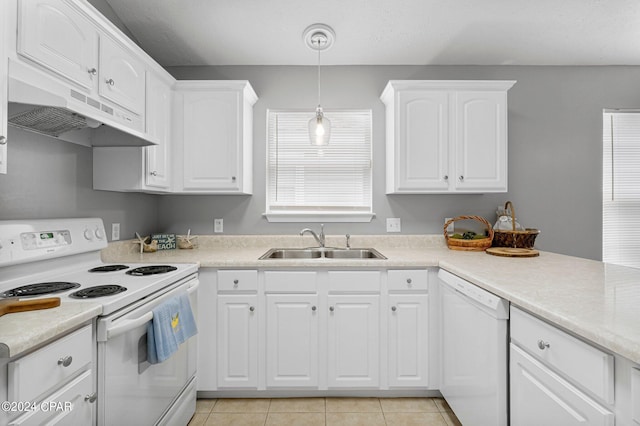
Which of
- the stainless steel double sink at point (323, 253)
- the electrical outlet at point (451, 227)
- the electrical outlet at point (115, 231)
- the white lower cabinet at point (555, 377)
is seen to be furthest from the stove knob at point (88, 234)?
the electrical outlet at point (451, 227)

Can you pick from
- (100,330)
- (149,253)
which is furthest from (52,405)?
(149,253)

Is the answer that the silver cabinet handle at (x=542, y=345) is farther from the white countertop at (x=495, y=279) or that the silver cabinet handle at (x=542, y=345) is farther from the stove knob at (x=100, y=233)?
the stove knob at (x=100, y=233)

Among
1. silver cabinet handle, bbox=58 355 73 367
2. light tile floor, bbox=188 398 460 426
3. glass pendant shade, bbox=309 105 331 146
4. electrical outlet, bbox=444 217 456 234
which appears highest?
glass pendant shade, bbox=309 105 331 146

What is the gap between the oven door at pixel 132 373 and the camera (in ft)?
3.59

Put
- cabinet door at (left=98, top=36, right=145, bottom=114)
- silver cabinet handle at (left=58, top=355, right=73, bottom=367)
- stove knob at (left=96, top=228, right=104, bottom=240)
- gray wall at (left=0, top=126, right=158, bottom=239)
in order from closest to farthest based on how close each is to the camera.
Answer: silver cabinet handle at (left=58, top=355, right=73, bottom=367) < gray wall at (left=0, top=126, right=158, bottom=239) < cabinet door at (left=98, top=36, right=145, bottom=114) < stove knob at (left=96, top=228, right=104, bottom=240)

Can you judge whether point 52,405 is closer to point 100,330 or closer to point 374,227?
point 100,330

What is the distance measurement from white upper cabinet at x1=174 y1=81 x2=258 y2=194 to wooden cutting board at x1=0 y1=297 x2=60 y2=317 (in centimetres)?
141

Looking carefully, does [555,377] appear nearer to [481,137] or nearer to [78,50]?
[481,137]

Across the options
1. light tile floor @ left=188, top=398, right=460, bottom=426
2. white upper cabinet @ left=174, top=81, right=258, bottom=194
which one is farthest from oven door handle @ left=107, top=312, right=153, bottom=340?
white upper cabinet @ left=174, top=81, right=258, bottom=194

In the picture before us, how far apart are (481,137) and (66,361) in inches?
106

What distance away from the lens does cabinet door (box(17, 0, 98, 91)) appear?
→ 3.69ft

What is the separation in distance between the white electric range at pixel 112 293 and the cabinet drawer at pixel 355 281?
0.86 meters

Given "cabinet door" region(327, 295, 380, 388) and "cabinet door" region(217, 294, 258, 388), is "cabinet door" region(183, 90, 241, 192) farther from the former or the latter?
"cabinet door" region(327, 295, 380, 388)

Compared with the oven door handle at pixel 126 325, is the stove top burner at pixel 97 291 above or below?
above
